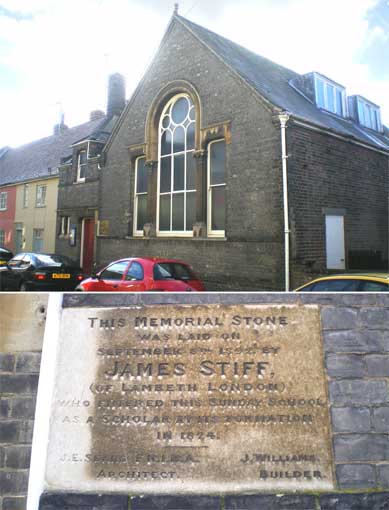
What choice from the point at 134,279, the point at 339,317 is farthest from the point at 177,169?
the point at 339,317

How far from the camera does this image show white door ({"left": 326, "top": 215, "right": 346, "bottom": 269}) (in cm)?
692

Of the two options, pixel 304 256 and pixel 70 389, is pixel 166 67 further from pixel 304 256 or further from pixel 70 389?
pixel 70 389

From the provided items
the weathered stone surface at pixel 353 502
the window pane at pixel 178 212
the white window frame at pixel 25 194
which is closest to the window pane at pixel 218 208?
the window pane at pixel 178 212

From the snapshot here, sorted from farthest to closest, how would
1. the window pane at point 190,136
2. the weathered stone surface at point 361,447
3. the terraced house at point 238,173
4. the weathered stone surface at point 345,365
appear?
1. the window pane at point 190,136
2. the terraced house at point 238,173
3. the weathered stone surface at point 345,365
4. the weathered stone surface at point 361,447

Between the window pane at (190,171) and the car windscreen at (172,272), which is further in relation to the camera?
the window pane at (190,171)

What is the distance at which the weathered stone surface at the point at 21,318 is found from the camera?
2.32 m

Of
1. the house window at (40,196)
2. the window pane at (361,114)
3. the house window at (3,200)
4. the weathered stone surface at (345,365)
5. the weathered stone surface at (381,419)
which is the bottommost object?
the weathered stone surface at (381,419)

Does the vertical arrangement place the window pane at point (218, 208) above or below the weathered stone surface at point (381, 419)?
above

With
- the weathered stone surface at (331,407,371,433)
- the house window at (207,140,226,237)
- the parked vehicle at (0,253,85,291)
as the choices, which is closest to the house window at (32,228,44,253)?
the parked vehicle at (0,253,85,291)

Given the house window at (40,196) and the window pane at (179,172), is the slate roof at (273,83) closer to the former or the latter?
the window pane at (179,172)

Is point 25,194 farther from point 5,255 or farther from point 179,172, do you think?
point 179,172

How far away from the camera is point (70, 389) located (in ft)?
6.85

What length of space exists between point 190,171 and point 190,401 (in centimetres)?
793

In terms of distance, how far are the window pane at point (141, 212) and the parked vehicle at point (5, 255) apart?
7.51 m
